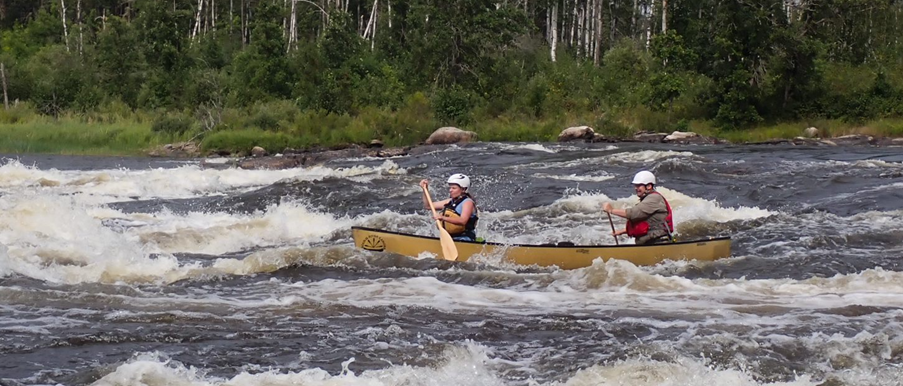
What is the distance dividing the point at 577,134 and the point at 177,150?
1202 cm

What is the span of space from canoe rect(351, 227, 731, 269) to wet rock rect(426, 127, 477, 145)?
60.1ft

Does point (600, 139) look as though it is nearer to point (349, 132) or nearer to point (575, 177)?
point (349, 132)

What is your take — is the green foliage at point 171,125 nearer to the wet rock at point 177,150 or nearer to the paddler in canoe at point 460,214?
the wet rock at point 177,150

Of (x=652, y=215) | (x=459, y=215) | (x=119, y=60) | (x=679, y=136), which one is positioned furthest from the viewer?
(x=119, y=60)

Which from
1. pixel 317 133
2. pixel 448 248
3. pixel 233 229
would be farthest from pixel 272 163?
pixel 448 248

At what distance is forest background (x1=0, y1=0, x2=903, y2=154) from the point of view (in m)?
30.6

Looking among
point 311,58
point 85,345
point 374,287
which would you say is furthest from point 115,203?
point 311,58

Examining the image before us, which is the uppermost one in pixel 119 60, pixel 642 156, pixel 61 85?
pixel 119 60

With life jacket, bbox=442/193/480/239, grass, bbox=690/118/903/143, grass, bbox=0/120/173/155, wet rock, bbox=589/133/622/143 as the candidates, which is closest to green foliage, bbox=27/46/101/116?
grass, bbox=0/120/173/155

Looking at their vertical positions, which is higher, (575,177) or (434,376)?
(434,376)

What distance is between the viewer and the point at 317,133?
3005 centimetres

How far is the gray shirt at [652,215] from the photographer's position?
10773mm

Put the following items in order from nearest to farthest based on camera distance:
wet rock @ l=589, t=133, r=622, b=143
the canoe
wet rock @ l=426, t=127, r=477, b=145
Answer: the canoe
wet rock @ l=426, t=127, r=477, b=145
wet rock @ l=589, t=133, r=622, b=143

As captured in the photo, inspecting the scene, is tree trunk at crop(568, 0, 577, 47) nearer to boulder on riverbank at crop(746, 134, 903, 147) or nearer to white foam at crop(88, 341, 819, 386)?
boulder on riverbank at crop(746, 134, 903, 147)
